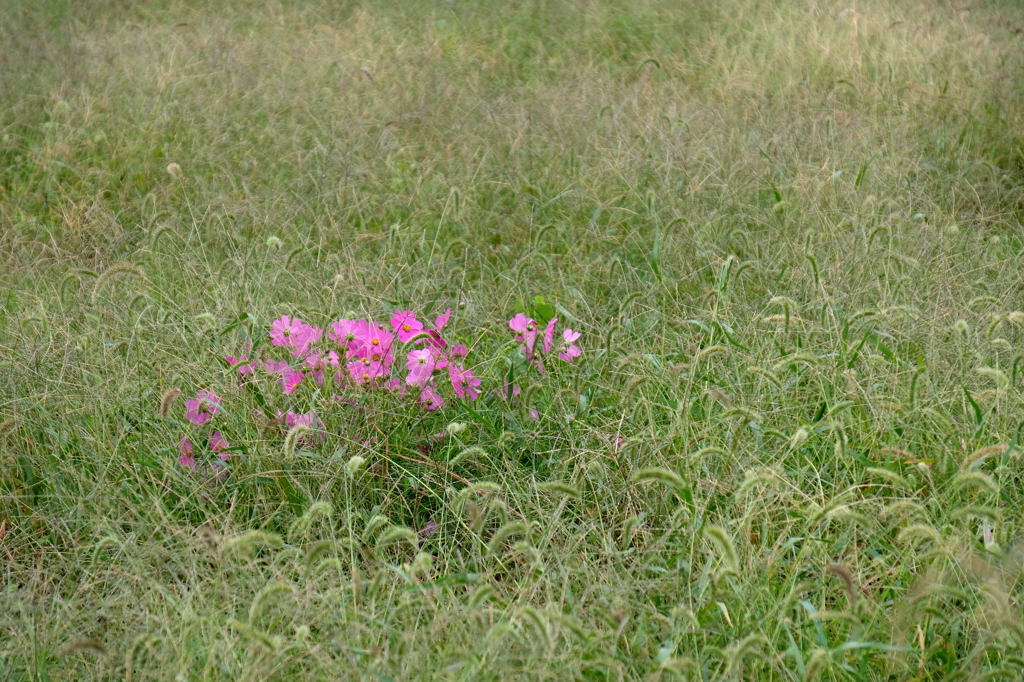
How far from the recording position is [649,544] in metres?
2.15

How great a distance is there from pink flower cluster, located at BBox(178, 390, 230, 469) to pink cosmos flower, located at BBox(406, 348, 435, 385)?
42 centimetres

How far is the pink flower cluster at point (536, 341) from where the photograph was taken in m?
2.72

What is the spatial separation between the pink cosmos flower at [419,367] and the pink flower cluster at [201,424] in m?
0.42

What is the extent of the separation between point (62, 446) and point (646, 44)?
15.2 ft

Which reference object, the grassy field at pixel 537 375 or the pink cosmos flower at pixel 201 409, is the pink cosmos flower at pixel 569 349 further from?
the pink cosmos flower at pixel 201 409

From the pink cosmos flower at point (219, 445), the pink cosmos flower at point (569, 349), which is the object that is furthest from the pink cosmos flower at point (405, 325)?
the pink cosmos flower at point (219, 445)

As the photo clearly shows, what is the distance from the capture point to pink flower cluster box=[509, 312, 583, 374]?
272 centimetres

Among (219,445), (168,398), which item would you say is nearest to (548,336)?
(219,445)

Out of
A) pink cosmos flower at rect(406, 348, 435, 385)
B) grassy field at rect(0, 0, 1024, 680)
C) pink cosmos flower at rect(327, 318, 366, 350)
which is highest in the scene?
pink cosmos flower at rect(327, 318, 366, 350)

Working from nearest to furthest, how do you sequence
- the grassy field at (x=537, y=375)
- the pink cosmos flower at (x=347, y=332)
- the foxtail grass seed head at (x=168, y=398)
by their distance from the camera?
1. the grassy field at (x=537, y=375)
2. the foxtail grass seed head at (x=168, y=398)
3. the pink cosmos flower at (x=347, y=332)

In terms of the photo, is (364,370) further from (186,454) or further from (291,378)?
(186,454)

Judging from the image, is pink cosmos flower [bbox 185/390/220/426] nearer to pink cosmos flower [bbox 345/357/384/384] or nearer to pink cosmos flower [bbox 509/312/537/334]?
pink cosmos flower [bbox 345/357/384/384]

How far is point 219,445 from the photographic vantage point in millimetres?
2443

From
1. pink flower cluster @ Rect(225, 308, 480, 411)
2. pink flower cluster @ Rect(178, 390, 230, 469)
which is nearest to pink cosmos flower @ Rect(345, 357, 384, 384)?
pink flower cluster @ Rect(225, 308, 480, 411)
